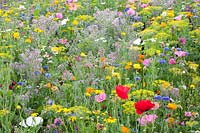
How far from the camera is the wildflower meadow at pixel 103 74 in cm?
292

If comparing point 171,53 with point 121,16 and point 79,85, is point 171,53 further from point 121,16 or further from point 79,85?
point 121,16

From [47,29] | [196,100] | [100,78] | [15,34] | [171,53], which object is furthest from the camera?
[47,29]

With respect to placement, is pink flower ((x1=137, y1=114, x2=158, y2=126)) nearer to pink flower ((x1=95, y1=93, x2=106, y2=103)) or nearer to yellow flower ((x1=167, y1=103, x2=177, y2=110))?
yellow flower ((x1=167, y1=103, x2=177, y2=110))

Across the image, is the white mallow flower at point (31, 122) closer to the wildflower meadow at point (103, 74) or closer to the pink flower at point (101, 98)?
the wildflower meadow at point (103, 74)

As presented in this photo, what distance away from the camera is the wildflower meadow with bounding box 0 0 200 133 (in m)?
2.92

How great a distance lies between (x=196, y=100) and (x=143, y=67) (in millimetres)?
626

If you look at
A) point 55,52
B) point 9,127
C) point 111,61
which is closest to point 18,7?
point 55,52

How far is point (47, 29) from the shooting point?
4.86 metres

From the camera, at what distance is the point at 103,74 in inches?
143

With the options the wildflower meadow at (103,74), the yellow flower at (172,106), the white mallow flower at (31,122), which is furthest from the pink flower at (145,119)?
the white mallow flower at (31,122)

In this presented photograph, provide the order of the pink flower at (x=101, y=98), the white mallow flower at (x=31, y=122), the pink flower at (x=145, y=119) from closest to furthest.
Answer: the pink flower at (x=145, y=119)
the white mallow flower at (x=31, y=122)
the pink flower at (x=101, y=98)

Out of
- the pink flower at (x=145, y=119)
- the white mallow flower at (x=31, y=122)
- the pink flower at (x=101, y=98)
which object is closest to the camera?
the pink flower at (x=145, y=119)

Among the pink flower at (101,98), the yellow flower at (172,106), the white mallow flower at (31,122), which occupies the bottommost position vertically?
the white mallow flower at (31,122)

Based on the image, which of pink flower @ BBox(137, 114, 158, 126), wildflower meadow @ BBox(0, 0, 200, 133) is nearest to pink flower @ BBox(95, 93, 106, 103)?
wildflower meadow @ BBox(0, 0, 200, 133)
